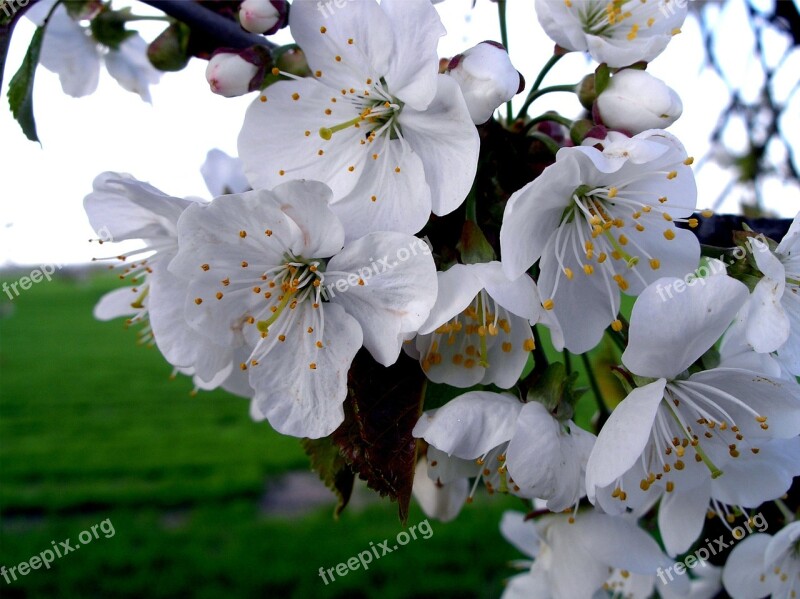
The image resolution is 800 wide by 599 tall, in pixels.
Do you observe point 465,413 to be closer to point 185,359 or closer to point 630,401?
point 630,401

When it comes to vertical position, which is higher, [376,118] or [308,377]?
[376,118]

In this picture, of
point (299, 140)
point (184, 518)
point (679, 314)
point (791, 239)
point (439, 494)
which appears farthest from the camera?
point (184, 518)

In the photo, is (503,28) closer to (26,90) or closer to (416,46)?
(416,46)

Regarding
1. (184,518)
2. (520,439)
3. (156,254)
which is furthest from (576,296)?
(184,518)

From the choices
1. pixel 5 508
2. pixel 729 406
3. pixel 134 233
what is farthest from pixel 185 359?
pixel 5 508

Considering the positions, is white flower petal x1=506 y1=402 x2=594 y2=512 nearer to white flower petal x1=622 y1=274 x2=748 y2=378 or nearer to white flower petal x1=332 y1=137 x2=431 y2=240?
white flower petal x1=622 y1=274 x2=748 y2=378

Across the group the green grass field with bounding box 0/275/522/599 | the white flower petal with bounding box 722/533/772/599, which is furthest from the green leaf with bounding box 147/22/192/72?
the green grass field with bounding box 0/275/522/599

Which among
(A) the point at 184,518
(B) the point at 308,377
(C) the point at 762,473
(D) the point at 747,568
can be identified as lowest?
(A) the point at 184,518

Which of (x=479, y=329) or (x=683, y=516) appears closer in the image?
(x=479, y=329)
